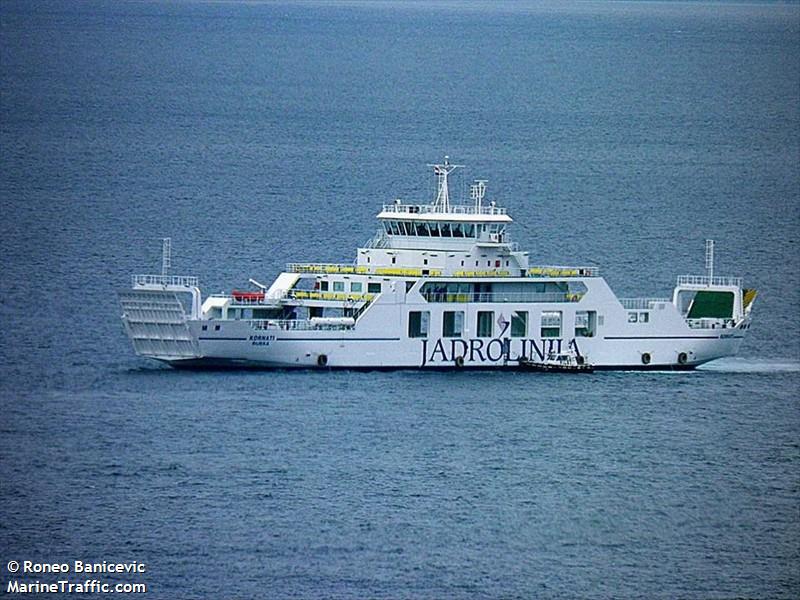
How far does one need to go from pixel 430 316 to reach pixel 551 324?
4727 mm

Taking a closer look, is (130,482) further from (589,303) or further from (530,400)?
(589,303)

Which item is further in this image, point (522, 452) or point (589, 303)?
point (589, 303)

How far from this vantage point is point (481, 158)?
175375mm

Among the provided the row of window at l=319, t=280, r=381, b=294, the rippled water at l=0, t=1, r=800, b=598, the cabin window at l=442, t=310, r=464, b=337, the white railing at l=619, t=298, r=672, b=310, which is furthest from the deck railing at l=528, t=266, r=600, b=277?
the row of window at l=319, t=280, r=381, b=294

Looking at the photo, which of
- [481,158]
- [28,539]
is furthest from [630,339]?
[481,158]

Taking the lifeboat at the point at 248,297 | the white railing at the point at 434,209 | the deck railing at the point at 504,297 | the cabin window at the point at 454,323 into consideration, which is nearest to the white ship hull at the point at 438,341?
the cabin window at the point at 454,323

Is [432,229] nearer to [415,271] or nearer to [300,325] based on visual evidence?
[415,271]

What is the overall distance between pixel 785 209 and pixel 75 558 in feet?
287

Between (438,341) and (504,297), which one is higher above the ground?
(504,297)

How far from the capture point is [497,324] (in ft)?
324

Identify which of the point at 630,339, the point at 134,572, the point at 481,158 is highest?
the point at 481,158

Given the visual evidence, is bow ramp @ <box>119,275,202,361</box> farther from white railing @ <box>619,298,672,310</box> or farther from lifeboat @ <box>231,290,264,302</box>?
white railing @ <box>619,298,672,310</box>

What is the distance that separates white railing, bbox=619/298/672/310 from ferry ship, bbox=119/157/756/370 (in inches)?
8.9

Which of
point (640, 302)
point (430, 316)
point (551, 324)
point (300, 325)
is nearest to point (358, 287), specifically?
point (430, 316)
